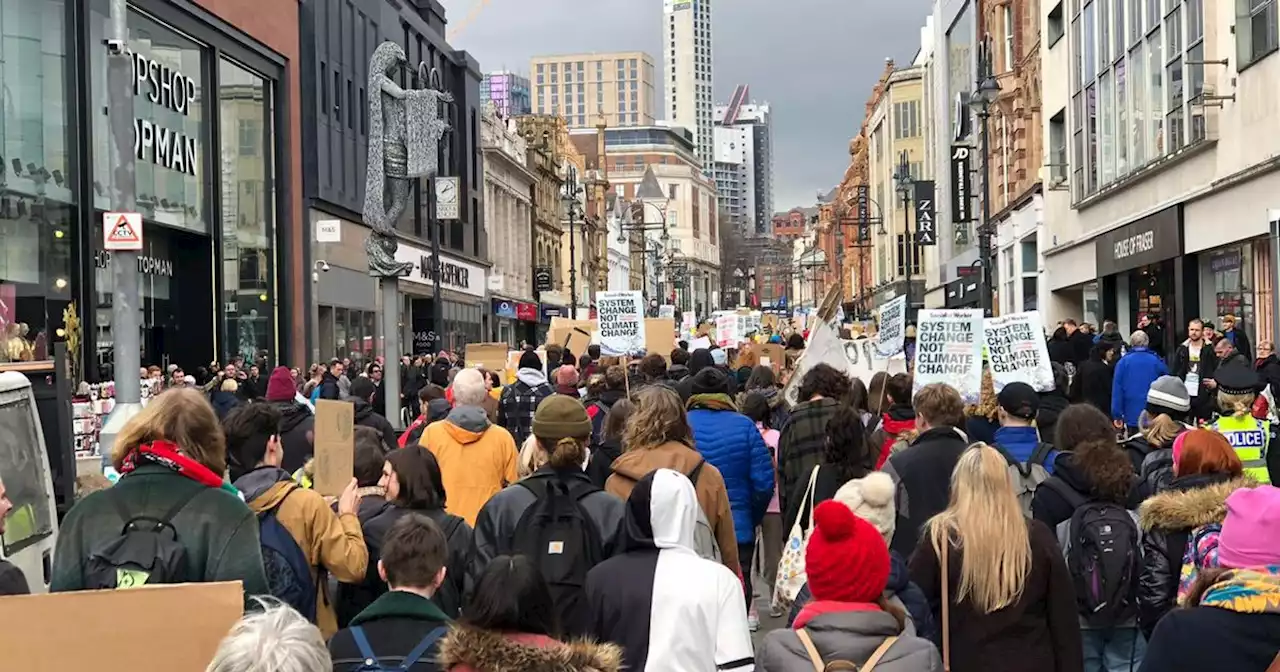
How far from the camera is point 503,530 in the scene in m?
5.96

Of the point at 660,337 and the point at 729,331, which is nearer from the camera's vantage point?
the point at 660,337

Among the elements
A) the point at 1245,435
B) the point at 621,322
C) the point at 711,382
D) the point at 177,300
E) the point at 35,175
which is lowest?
the point at 1245,435

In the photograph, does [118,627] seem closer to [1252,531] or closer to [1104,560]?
[1252,531]

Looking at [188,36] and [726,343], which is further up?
[188,36]

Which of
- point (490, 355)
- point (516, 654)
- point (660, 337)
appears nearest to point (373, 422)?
point (516, 654)

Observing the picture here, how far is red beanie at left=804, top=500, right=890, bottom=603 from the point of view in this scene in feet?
13.9

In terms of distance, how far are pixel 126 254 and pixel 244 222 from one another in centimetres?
2173

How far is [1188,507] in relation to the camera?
617 centimetres

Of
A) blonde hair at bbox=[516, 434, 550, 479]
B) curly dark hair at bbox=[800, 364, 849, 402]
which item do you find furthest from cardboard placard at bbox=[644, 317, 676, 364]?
blonde hair at bbox=[516, 434, 550, 479]

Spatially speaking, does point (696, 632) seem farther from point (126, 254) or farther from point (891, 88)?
point (891, 88)

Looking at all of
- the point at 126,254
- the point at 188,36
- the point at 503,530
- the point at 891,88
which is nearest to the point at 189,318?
the point at 188,36

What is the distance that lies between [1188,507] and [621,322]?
52.3 feet

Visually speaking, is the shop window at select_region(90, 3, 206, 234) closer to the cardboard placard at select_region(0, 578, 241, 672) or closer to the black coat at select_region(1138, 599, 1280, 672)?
the cardboard placard at select_region(0, 578, 241, 672)

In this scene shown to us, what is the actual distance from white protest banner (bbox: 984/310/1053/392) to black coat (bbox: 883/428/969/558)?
6229mm
